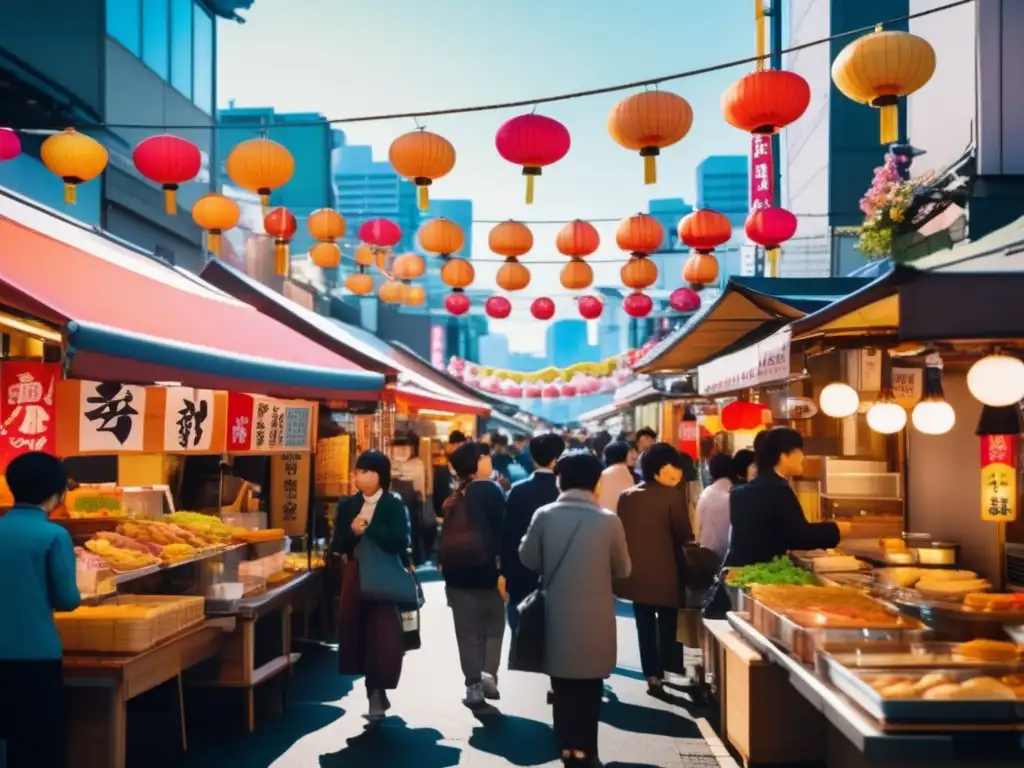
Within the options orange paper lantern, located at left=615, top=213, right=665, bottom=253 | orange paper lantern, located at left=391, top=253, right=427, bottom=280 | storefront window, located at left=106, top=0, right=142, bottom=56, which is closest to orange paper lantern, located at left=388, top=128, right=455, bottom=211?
orange paper lantern, located at left=615, top=213, right=665, bottom=253

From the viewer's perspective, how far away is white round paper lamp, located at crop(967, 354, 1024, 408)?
281 inches

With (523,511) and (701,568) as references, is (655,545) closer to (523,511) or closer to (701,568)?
(701,568)

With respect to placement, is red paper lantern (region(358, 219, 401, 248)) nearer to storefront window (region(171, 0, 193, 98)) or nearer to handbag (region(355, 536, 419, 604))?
handbag (region(355, 536, 419, 604))

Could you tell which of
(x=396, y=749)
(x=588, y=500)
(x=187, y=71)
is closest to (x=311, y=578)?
(x=396, y=749)

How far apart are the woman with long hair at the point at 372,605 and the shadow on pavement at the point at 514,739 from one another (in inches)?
32.1

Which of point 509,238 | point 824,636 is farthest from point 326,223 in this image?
point 824,636

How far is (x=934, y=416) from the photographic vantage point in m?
8.52

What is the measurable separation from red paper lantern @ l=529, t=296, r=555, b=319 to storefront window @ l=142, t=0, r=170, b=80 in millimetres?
10216

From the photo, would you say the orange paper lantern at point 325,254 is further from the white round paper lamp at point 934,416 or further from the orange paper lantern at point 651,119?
the white round paper lamp at point 934,416

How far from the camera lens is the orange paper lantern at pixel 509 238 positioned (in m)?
14.7

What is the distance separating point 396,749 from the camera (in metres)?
7.48

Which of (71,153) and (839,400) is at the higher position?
(71,153)

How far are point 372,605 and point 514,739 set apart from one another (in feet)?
4.91

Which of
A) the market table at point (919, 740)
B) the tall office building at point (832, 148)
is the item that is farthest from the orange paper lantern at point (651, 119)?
the tall office building at point (832, 148)
